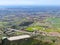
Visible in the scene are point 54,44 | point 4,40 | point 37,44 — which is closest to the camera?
point 4,40

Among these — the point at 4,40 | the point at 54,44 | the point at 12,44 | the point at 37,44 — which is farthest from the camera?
the point at 54,44

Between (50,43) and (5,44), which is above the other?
(5,44)

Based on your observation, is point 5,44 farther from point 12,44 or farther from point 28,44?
point 28,44

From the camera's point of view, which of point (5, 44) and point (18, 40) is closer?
point (5, 44)

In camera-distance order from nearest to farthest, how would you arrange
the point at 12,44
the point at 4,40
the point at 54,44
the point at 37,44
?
the point at 4,40, the point at 12,44, the point at 37,44, the point at 54,44

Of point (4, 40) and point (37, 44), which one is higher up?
point (4, 40)

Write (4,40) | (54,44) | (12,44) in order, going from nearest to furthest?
(4,40), (12,44), (54,44)

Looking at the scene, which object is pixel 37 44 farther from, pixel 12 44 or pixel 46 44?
pixel 12 44

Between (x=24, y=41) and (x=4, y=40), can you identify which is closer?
(x=4, y=40)

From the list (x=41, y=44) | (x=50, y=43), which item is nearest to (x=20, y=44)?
(x=41, y=44)

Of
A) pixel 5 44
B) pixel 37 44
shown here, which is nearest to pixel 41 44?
pixel 37 44
